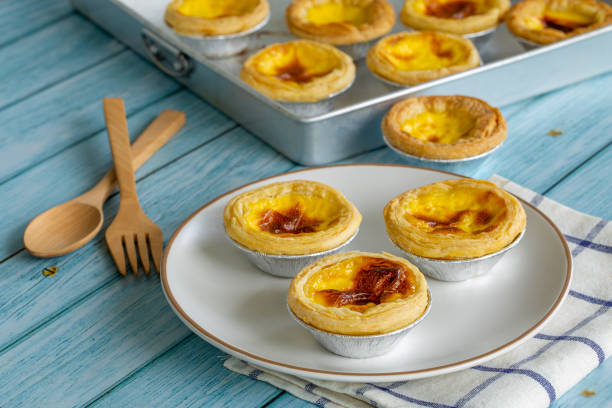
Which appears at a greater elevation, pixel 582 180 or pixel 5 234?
pixel 582 180

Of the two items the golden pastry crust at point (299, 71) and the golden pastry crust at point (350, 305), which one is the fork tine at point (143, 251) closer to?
the golden pastry crust at point (350, 305)

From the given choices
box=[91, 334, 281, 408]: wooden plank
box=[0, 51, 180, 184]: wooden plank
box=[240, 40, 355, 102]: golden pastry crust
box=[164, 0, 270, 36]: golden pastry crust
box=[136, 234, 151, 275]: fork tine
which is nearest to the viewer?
box=[91, 334, 281, 408]: wooden plank

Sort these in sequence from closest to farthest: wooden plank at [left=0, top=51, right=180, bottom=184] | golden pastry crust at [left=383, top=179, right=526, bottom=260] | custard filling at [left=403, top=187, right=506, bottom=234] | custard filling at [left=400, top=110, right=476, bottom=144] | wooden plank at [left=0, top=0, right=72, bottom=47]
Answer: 1. golden pastry crust at [left=383, top=179, right=526, bottom=260]
2. custard filling at [left=403, top=187, right=506, bottom=234]
3. custard filling at [left=400, top=110, right=476, bottom=144]
4. wooden plank at [left=0, top=51, right=180, bottom=184]
5. wooden plank at [left=0, top=0, right=72, bottom=47]

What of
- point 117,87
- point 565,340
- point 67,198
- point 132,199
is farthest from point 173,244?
point 117,87

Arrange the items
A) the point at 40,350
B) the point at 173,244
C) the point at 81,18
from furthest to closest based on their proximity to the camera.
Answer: the point at 81,18
the point at 173,244
the point at 40,350

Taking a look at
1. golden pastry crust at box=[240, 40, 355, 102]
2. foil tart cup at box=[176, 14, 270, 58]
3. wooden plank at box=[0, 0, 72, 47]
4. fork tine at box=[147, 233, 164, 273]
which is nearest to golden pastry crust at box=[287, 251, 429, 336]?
fork tine at box=[147, 233, 164, 273]

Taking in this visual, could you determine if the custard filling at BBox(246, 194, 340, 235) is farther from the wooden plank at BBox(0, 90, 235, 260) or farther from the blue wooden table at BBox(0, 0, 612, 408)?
the wooden plank at BBox(0, 90, 235, 260)

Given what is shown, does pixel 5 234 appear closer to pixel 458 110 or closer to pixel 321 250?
pixel 321 250

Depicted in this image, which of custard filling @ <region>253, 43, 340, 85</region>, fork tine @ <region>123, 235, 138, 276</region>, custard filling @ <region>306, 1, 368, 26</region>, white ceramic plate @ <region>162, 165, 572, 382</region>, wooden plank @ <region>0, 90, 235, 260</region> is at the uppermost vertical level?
custard filling @ <region>306, 1, 368, 26</region>
